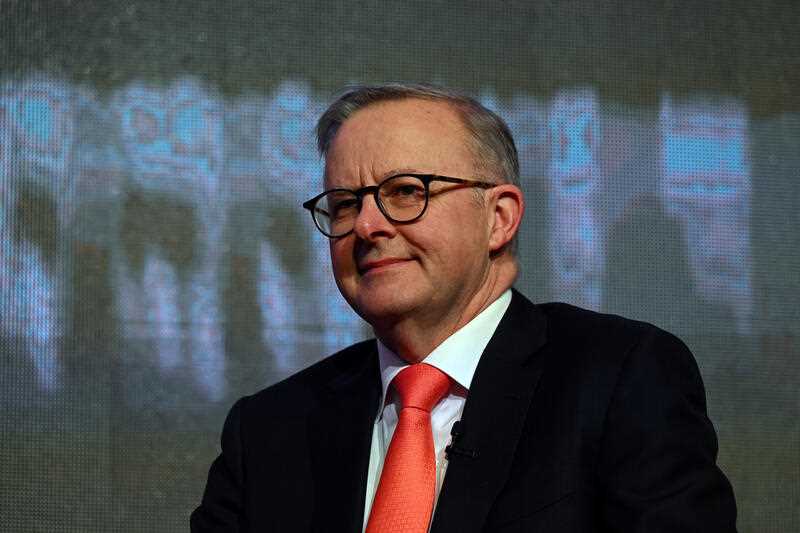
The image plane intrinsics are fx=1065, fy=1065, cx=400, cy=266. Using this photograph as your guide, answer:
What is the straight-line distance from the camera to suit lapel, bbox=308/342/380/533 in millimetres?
1656

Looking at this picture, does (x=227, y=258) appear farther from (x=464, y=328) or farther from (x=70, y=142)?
(x=464, y=328)

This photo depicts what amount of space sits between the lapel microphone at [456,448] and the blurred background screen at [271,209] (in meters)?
1.04

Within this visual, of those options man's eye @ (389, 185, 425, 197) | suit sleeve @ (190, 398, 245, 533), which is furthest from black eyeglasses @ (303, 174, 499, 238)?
suit sleeve @ (190, 398, 245, 533)

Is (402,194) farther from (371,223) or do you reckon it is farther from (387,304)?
(387,304)

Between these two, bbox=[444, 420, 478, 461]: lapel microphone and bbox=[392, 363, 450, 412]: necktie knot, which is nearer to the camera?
bbox=[444, 420, 478, 461]: lapel microphone

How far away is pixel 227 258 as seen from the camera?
263 cm

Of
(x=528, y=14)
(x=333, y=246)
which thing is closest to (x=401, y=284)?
(x=333, y=246)

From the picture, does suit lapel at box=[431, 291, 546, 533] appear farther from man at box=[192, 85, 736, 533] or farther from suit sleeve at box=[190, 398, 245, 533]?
suit sleeve at box=[190, 398, 245, 533]

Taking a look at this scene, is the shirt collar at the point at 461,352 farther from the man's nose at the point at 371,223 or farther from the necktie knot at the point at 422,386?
the man's nose at the point at 371,223

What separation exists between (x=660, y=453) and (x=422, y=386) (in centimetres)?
40

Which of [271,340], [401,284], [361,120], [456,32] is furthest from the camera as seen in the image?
[456,32]

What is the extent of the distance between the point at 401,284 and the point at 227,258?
1068 millimetres

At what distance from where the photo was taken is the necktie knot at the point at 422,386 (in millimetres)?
1662

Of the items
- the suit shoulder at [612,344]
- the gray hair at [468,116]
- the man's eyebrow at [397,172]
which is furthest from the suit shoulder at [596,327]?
the man's eyebrow at [397,172]
